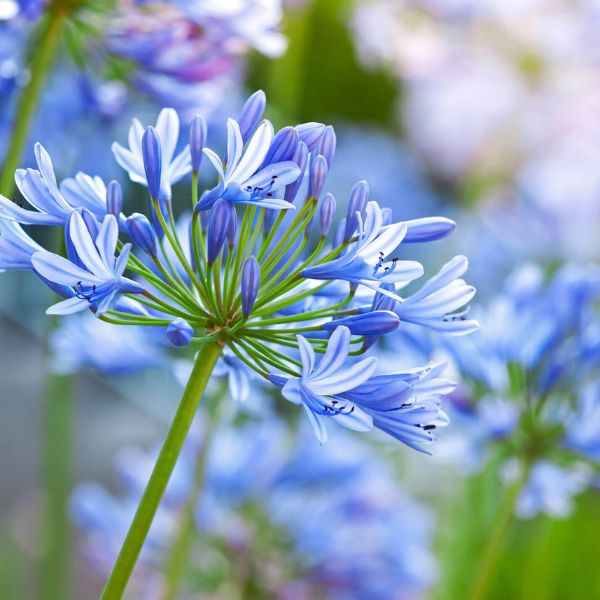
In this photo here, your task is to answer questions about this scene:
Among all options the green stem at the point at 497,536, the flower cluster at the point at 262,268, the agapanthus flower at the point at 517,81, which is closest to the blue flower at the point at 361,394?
the flower cluster at the point at 262,268

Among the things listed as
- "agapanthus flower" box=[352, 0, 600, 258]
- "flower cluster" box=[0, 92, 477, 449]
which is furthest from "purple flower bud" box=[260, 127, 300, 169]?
"agapanthus flower" box=[352, 0, 600, 258]

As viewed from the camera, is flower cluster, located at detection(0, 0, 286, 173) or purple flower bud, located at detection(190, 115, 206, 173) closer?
purple flower bud, located at detection(190, 115, 206, 173)

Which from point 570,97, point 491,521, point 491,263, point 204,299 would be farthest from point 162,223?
point 570,97

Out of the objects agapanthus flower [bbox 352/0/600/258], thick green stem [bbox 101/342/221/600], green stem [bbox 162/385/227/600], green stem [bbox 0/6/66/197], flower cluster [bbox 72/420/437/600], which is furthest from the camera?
agapanthus flower [bbox 352/0/600/258]

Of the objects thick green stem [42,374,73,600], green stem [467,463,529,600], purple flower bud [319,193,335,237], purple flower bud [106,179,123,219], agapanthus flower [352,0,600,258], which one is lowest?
thick green stem [42,374,73,600]

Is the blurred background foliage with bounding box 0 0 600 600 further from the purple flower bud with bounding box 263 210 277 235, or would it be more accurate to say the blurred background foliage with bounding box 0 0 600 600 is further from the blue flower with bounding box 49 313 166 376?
the purple flower bud with bounding box 263 210 277 235

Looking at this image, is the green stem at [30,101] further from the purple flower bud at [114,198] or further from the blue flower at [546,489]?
the blue flower at [546,489]

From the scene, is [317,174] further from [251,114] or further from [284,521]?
[284,521]
